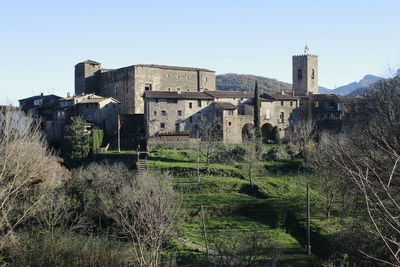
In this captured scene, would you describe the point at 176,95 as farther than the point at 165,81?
No

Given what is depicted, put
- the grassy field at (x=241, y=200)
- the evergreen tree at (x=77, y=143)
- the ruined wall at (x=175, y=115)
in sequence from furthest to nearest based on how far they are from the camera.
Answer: the ruined wall at (x=175, y=115)
the evergreen tree at (x=77, y=143)
the grassy field at (x=241, y=200)

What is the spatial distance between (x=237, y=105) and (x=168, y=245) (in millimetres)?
30537

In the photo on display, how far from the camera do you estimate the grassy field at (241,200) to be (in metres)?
25.3

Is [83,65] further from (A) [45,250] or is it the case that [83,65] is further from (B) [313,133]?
(A) [45,250]

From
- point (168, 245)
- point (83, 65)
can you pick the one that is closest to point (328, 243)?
point (168, 245)

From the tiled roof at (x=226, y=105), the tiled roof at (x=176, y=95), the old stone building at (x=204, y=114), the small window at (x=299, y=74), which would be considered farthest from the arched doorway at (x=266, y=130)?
the small window at (x=299, y=74)

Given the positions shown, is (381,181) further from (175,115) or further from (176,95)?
(176,95)

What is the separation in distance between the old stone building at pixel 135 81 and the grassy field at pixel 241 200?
579 inches

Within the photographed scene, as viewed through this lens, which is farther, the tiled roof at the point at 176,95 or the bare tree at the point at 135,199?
the tiled roof at the point at 176,95

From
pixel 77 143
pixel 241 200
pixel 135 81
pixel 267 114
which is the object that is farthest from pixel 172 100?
pixel 241 200

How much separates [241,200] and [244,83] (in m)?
110

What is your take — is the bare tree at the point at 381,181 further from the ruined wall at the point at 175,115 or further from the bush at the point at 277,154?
the ruined wall at the point at 175,115

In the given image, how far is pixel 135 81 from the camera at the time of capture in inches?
2132

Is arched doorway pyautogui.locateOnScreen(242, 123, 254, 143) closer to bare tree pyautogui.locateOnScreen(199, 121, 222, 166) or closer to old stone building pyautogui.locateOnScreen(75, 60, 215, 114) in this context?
bare tree pyautogui.locateOnScreen(199, 121, 222, 166)
